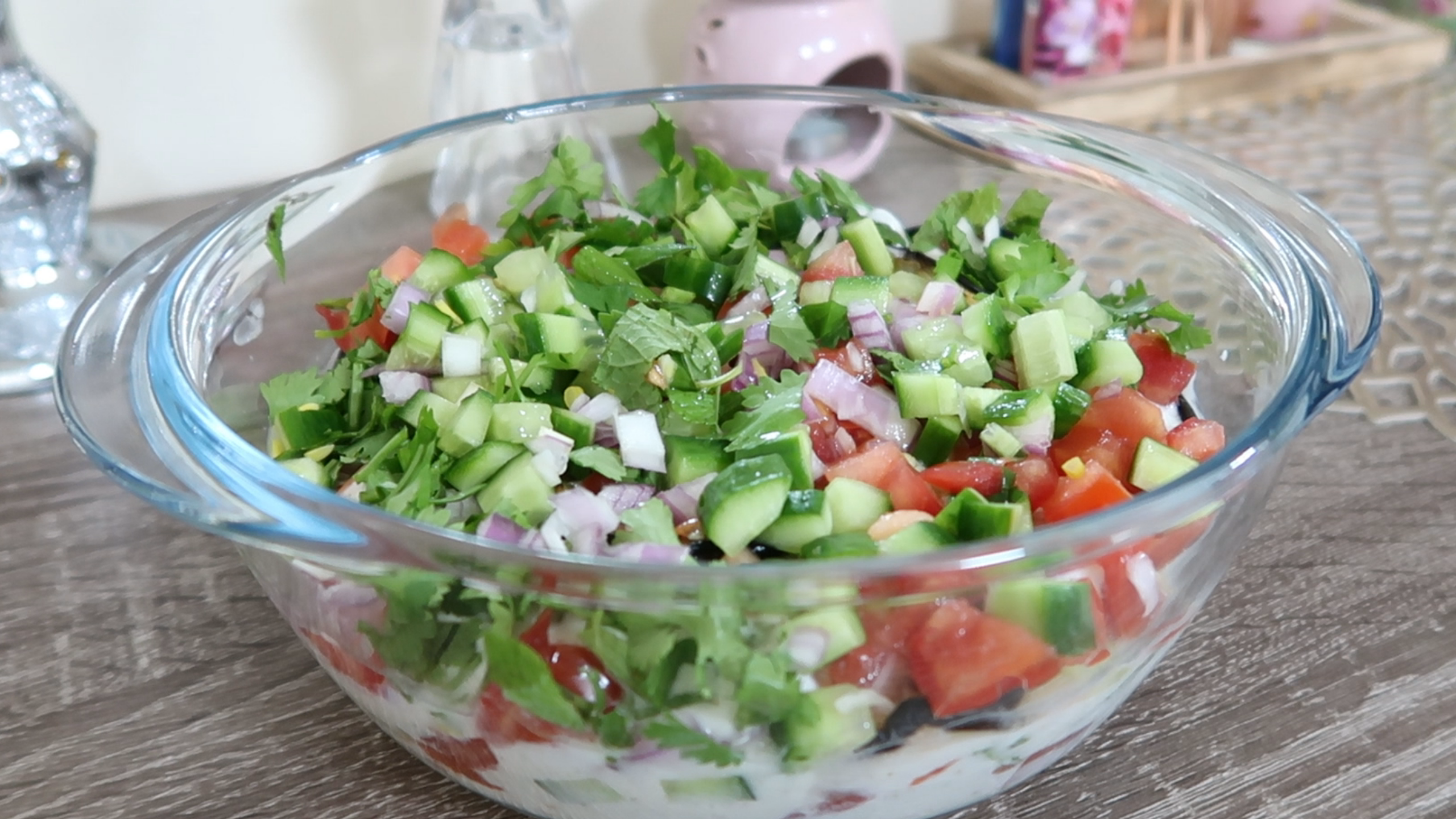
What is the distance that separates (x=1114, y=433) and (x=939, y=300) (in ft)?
0.56

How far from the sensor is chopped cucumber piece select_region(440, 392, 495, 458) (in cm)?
75

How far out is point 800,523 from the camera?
0.66m

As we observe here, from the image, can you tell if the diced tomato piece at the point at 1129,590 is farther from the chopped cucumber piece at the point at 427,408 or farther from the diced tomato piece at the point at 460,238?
the diced tomato piece at the point at 460,238

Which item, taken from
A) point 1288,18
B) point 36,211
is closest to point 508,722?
point 36,211

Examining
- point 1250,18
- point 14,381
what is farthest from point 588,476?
point 1250,18

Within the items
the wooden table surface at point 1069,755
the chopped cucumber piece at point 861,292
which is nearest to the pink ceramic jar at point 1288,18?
the wooden table surface at point 1069,755

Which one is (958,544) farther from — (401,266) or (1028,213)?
(401,266)

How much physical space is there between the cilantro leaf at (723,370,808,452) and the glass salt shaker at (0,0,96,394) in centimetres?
84

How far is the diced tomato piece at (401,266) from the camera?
101 centimetres

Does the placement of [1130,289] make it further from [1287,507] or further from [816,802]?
[816,802]

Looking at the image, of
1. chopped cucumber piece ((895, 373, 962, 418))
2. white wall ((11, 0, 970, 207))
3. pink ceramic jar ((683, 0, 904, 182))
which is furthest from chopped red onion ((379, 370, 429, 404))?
white wall ((11, 0, 970, 207))

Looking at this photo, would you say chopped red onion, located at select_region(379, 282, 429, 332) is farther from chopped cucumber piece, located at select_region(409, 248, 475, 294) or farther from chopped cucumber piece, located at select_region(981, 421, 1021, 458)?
chopped cucumber piece, located at select_region(981, 421, 1021, 458)

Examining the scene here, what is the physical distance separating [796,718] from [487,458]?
255 millimetres

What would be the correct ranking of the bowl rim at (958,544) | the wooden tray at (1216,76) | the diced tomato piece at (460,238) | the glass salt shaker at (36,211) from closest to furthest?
1. the bowl rim at (958,544)
2. the diced tomato piece at (460,238)
3. the glass salt shaker at (36,211)
4. the wooden tray at (1216,76)
